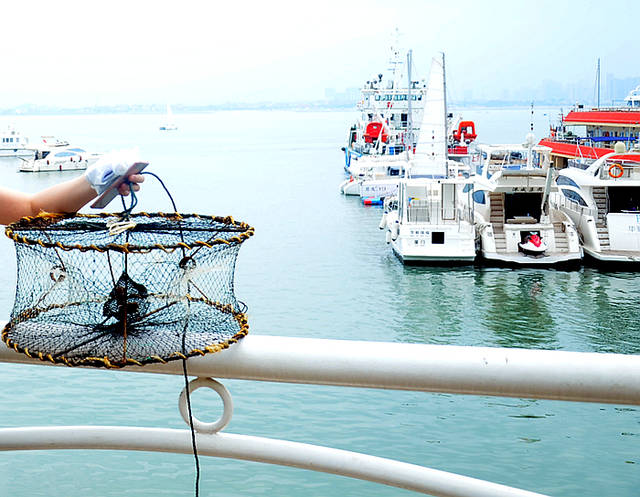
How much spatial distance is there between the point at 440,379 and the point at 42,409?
7.28m

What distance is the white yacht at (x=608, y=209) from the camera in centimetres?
1389

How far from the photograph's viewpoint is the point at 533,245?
1378 centimetres

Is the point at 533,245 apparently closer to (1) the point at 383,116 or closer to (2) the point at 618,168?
(2) the point at 618,168

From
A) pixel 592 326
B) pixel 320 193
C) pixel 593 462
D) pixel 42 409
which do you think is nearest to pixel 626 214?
pixel 592 326

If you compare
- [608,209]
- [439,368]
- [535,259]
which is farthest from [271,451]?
[608,209]

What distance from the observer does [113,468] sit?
20.2 ft

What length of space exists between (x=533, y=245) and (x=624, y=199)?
199 centimetres

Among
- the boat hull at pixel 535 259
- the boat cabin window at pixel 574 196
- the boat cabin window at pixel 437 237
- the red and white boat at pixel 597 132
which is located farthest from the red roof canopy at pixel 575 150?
the boat cabin window at pixel 437 237

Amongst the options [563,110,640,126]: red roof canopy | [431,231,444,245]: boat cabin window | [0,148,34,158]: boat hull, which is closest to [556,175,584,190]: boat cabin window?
[431,231,444,245]: boat cabin window

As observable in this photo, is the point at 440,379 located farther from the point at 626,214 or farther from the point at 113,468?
the point at 626,214

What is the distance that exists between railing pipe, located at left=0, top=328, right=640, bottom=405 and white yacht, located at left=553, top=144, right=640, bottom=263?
13.5m

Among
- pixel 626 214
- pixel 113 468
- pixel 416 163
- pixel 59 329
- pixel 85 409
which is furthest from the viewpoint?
pixel 416 163

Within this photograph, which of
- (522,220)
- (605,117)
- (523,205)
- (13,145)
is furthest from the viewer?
(13,145)

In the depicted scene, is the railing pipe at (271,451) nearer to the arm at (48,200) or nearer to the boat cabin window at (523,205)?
the arm at (48,200)
